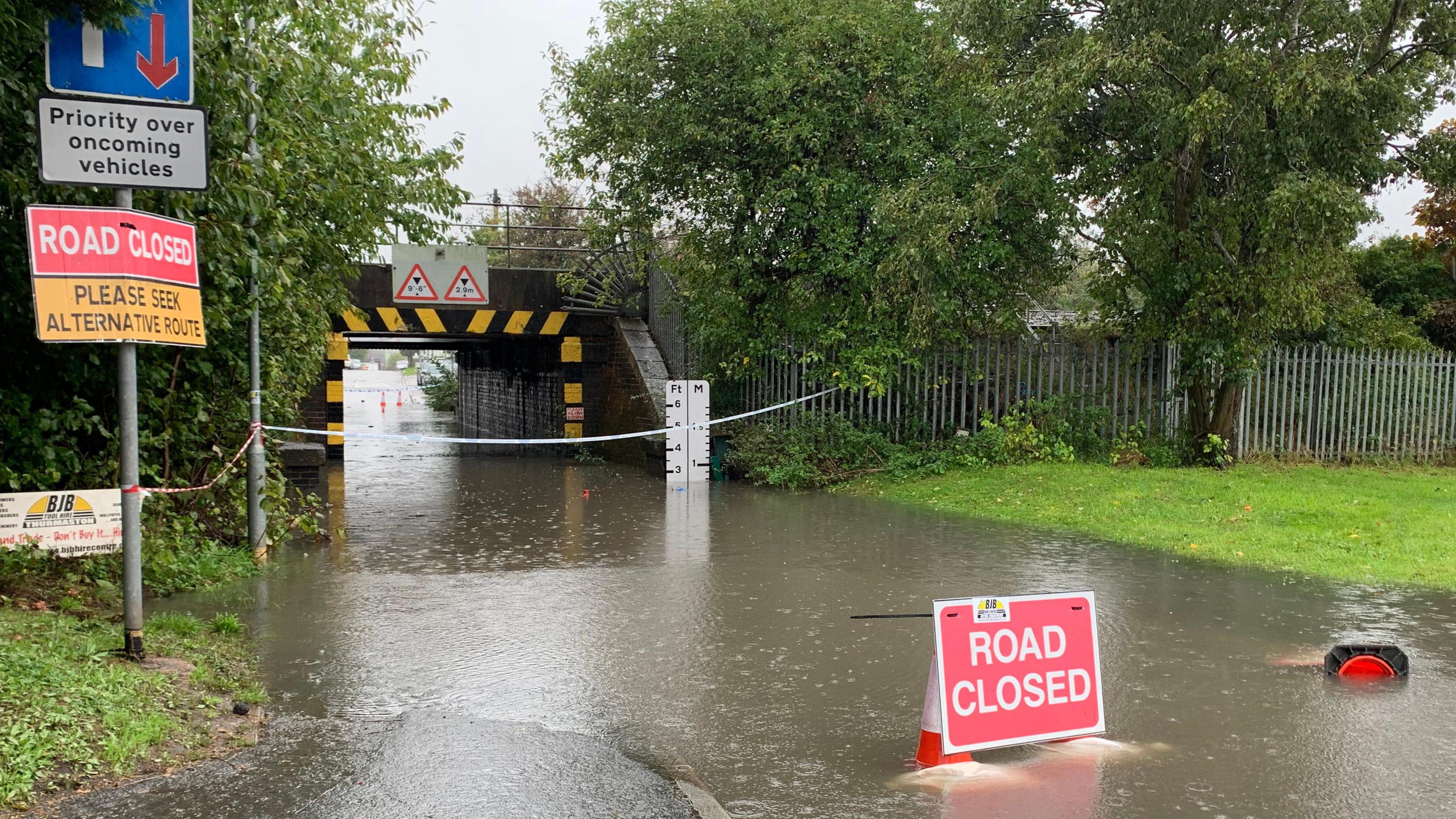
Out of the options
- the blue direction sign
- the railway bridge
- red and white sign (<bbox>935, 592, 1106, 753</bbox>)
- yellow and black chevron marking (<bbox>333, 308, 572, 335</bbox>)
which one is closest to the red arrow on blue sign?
the blue direction sign

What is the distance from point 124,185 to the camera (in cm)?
568

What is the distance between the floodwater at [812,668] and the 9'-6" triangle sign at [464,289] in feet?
28.1

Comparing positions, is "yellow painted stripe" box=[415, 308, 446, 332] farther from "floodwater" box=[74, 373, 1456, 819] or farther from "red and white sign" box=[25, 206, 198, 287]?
"red and white sign" box=[25, 206, 198, 287]

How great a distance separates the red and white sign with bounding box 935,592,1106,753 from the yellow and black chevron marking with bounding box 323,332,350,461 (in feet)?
56.2

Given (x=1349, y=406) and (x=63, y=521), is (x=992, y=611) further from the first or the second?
(x=1349, y=406)

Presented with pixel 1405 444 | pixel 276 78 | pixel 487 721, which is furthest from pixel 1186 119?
pixel 487 721

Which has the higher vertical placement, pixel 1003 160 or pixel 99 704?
pixel 1003 160

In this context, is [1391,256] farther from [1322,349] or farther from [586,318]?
[586,318]

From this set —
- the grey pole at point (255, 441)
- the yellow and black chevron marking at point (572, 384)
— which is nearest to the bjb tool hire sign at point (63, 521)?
the grey pole at point (255, 441)

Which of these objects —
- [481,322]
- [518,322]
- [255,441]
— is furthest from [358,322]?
[255,441]

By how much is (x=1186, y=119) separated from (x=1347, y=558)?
5.49 meters

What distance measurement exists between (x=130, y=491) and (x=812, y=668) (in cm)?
373

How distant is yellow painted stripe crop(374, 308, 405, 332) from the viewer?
19719mm

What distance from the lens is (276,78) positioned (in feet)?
28.6
